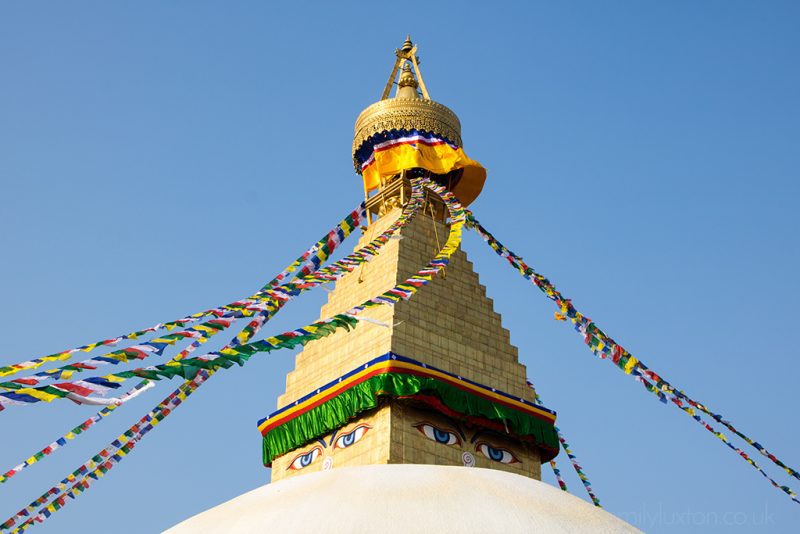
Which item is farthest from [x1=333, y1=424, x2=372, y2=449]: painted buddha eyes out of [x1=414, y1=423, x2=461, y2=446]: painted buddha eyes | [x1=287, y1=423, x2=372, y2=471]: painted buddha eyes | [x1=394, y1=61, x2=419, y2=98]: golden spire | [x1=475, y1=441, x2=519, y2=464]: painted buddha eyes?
[x1=394, y1=61, x2=419, y2=98]: golden spire

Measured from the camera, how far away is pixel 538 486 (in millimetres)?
7402

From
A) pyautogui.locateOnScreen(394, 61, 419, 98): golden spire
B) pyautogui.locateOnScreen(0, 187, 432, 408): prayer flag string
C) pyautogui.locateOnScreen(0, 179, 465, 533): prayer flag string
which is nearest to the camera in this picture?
pyautogui.locateOnScreen(0, 187, 432, 408): prayer flag string

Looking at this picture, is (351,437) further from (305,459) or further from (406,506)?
(406,506)

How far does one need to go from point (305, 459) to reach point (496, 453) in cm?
262

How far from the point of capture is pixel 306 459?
46.0 feet

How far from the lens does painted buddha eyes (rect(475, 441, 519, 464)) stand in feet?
45.0

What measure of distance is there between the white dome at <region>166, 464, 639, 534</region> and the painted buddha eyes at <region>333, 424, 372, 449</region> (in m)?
5.82

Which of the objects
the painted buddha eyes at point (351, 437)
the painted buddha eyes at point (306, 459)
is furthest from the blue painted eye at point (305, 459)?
the painted buddha eyes at point (351, 437)

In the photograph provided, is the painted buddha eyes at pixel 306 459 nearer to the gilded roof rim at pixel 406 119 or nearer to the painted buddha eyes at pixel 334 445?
the painted buddha eyes at pixel 334 445

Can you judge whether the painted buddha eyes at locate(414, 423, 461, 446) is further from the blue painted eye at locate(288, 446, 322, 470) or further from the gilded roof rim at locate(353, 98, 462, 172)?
the gilded roof rim at locate(353, 98, 462, 172)

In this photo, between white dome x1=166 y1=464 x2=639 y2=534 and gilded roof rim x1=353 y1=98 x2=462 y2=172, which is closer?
white dome x1=166 y1=464 x2=639 y2=534

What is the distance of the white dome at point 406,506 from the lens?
631 cm

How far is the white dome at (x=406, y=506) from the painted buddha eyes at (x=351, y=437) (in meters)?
5.82

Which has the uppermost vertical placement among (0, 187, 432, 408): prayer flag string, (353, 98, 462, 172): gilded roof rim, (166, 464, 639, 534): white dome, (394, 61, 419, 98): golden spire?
(394, 61, 419, 98): golden spire
